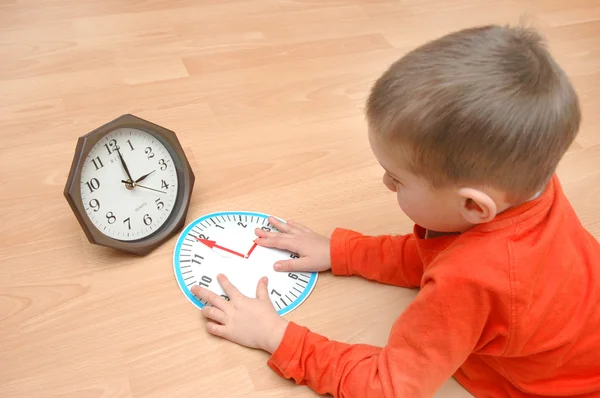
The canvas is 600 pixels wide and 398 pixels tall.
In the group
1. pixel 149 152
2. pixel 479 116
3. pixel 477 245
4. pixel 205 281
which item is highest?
pixel 479 116

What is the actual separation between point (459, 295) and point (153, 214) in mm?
464

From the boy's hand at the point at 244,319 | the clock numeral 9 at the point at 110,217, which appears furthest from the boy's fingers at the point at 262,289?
the clock numeral 9 at the point at 110,217

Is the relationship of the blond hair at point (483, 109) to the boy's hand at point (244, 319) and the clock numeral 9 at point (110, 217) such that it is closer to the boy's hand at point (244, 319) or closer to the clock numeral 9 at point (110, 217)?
the boy's hand at point (244, 319)

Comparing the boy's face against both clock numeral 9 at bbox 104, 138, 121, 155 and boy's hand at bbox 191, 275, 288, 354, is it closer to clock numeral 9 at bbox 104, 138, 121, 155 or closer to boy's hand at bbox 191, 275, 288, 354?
boy's hand at bbox 191, 275, 288, 354

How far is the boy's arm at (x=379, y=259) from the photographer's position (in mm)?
888

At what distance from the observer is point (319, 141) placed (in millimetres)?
1151

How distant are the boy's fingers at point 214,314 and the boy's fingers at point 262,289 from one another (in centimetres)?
6

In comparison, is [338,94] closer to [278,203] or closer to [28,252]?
[278,203]

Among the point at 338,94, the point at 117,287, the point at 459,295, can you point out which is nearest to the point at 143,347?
the point at 117,287

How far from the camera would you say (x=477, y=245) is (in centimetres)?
68

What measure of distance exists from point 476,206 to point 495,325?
0.44 ft

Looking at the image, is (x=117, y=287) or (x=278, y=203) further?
(x=278, y=203)

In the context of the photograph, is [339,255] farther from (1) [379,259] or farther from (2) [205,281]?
(2) [205,281]

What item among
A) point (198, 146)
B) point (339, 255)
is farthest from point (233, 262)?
point (198, 146)
